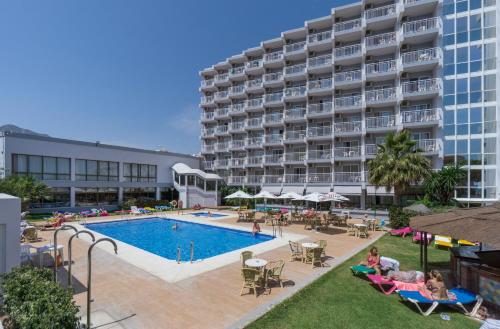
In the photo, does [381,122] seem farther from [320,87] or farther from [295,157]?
[295,157]

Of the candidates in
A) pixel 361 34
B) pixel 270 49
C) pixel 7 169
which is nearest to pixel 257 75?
pixel 270 49

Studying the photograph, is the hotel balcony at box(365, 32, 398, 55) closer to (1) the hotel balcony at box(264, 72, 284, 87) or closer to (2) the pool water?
(1) the hotel balcony at box(264, 72, 284, 87)

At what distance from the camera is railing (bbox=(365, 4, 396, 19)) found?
30.8 meters

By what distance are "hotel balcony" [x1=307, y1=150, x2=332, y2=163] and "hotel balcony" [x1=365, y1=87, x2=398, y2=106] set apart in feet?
24.7

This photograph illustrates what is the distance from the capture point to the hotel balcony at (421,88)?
27203 mm

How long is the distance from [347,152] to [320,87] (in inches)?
381

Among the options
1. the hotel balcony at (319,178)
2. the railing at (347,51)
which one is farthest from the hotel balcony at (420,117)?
the hotel balcony at (319,178)

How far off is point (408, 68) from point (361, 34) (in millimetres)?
7715

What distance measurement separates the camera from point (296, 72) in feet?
124

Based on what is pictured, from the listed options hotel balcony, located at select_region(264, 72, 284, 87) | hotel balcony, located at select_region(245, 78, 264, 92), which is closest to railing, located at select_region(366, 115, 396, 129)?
hotel balcony, located at select_region(264, 72, 284, 87)

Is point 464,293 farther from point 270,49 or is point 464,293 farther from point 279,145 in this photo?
point 270,49

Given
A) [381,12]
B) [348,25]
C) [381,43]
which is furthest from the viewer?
[348,25]

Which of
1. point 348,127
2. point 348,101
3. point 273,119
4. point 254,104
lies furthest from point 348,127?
point 254,104

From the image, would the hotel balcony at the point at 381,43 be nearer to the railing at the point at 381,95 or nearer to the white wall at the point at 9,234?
the railing at the point at 381,95
